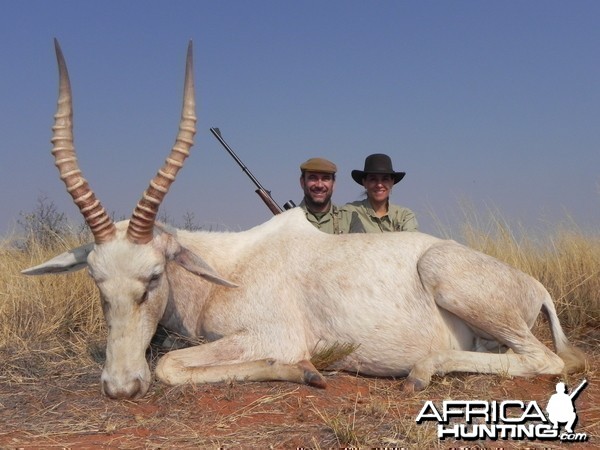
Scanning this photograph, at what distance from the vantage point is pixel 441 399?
438 centimetres

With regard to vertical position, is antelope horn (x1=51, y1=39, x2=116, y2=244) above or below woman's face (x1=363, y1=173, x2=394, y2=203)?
above

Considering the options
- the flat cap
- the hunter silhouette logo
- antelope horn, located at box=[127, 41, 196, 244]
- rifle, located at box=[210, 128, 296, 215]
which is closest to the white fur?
antelope horn, located at box=[127, 41, 196, 244]

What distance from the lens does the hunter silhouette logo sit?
3682mm

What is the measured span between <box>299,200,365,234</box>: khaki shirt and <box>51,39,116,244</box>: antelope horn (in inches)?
162

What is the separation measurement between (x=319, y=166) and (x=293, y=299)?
3.29 meters

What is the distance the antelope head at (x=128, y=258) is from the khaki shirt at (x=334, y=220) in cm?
369

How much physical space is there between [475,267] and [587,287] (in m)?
3.54

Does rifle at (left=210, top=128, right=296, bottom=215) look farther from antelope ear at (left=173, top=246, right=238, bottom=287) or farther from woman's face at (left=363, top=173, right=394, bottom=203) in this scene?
antelope ear at (left=173, top=246, right=238, bottom=287)

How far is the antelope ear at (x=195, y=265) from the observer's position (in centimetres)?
472

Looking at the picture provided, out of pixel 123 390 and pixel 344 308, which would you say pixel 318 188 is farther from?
pixel 123 390

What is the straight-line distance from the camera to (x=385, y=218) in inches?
338

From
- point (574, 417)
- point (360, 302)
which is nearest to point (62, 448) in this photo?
point (360, 302)

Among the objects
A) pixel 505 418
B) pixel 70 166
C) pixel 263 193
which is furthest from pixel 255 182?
pixel 505 418

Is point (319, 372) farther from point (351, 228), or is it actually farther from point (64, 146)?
point (351, 228)
